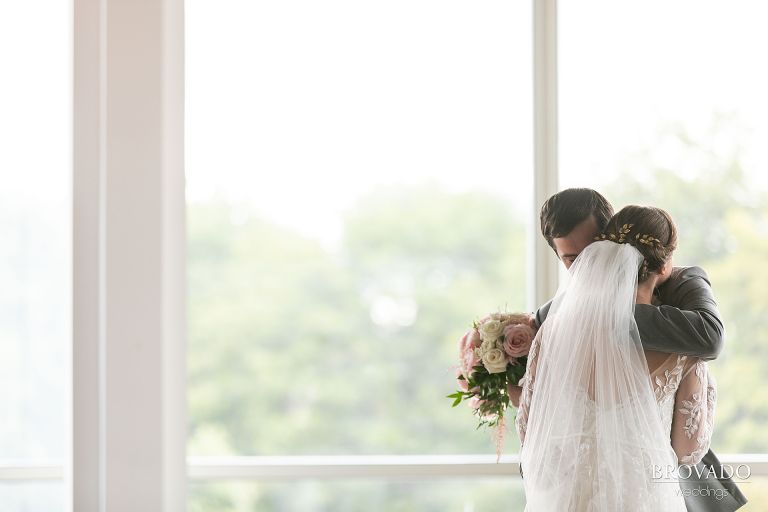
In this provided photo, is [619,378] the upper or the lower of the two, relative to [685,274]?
lower

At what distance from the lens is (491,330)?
89.5 inches

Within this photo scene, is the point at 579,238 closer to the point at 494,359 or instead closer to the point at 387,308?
the point at 494,359

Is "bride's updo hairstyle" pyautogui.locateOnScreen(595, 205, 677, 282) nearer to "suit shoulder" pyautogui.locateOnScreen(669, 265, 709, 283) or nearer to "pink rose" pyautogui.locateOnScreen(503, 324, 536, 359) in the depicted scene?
"suit shoulder" pyautogui.locateOnScreen(669, 265, 709, 283)

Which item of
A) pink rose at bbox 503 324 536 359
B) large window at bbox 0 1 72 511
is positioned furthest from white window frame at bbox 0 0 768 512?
pink rose at bbox 503 324 536 359

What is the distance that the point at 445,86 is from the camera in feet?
9.70

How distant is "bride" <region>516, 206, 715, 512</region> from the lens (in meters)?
1.92

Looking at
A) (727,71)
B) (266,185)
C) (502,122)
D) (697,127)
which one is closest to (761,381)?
(697,127)

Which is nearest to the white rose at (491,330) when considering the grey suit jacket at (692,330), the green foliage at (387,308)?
the grey suit jacket at (692,330)

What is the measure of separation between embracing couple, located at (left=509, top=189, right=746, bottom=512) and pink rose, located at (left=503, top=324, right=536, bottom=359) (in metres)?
0.11

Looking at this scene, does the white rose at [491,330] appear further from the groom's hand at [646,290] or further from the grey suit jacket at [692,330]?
the groom's hand at [646,290]

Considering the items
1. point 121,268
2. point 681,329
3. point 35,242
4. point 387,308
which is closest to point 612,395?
point 681,329

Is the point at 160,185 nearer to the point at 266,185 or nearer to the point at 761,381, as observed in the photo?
the point at 266,185

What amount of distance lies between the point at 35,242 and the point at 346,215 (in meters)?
1.09

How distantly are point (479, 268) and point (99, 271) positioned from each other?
138cm
